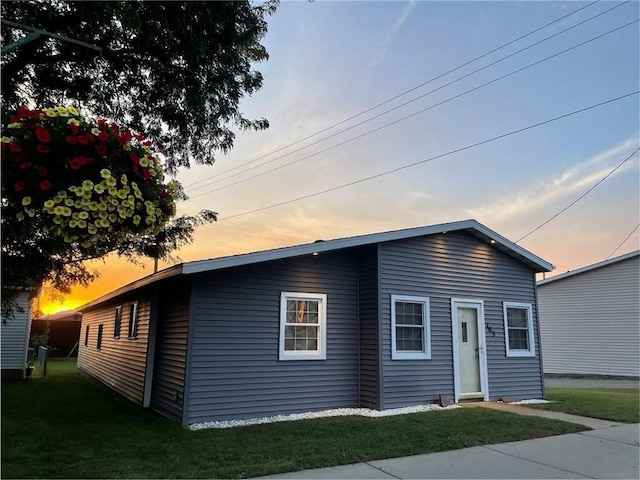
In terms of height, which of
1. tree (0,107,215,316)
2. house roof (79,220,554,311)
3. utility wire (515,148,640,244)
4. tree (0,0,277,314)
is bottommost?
tree (0,107,215,316)

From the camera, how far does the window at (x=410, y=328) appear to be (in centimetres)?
899

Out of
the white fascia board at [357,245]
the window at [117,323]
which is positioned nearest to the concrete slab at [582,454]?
the white fascia board at [357,245]

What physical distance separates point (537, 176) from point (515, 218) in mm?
4337

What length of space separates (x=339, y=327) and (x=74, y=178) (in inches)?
274

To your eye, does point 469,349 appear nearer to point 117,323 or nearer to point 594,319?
point 117,323

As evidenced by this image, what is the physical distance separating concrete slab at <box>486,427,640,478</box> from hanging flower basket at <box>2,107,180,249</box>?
5.28m

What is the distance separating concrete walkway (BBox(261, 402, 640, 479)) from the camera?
15.8ft

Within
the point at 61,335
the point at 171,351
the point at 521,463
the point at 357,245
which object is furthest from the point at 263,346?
the point at 61,335

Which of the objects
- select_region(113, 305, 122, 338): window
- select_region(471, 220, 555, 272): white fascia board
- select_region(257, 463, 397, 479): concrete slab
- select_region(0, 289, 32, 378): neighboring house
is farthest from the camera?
select_region(0, 289, 32, 378): neighboring house

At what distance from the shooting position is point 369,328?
8977 mm

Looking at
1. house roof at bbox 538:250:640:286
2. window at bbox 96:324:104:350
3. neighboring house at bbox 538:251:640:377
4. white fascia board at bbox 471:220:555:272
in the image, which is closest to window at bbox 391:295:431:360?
white fascia board at bbox 471:220:555:272

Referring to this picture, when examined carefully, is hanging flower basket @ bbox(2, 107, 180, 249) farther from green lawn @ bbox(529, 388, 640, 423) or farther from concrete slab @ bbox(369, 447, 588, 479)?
green lawn @ bbox(529, 388, 640, 423)

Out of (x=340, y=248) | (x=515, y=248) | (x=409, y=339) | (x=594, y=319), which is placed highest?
(x=515, y=248)

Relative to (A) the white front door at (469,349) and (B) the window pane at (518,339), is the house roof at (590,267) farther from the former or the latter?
(A) the white front door at (469,349)
